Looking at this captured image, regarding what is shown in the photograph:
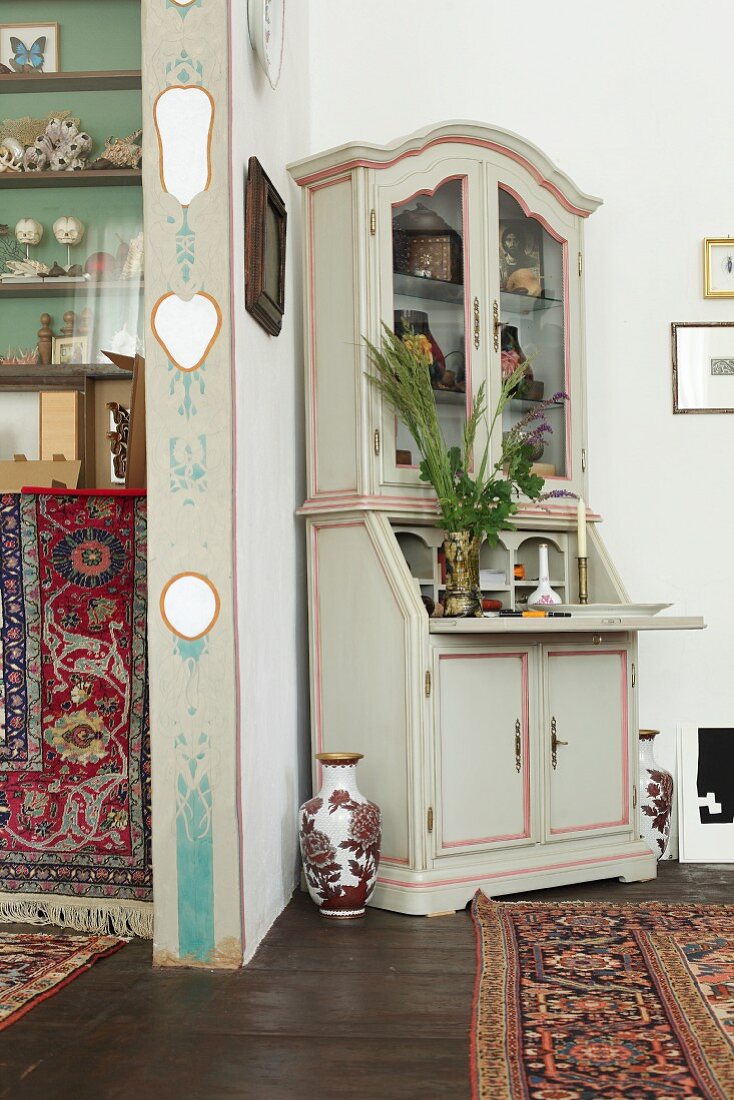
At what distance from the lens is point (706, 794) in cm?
421

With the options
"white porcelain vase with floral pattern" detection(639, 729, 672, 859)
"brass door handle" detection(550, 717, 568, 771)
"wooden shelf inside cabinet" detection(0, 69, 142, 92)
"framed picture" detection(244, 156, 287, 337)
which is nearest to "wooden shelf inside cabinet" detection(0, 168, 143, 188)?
"wooden shelf inside cabinet" detection(0, 69, 142, 92)

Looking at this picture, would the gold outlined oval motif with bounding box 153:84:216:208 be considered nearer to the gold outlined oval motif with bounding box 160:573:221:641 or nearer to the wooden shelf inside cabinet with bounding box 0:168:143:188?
the gold outlined oval motif with bounding box 160:573:221:641

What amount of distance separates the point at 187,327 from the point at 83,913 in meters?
1.55

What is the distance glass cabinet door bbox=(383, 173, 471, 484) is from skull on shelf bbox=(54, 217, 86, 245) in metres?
1.15

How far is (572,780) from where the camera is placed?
375cm

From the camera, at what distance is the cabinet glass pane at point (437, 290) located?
375cm

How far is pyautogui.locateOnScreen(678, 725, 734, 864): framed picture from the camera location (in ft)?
13.6

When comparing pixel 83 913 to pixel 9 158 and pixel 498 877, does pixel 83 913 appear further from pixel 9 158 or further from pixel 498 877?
pixel 9 158

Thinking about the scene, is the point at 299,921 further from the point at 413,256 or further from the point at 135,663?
the point at 413,256

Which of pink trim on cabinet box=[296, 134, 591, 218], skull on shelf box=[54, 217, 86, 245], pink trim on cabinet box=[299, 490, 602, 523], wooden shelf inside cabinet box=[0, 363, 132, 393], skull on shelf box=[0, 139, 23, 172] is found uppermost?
skull on shelf box=[0, 139, 23, 172]

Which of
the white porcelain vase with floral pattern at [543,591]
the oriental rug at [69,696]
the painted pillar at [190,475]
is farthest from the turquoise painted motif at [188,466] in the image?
the white porcelain vase with floral pattern at [543,591]

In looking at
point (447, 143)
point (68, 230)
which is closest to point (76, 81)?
point (68, 230)

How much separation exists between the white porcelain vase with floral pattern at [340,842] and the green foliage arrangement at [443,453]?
80 cm

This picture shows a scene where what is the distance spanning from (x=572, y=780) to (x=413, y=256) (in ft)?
5.58
